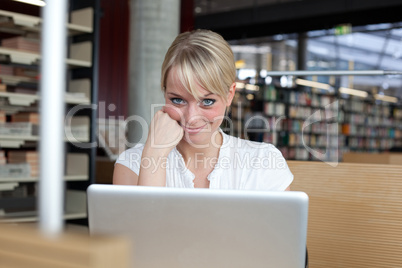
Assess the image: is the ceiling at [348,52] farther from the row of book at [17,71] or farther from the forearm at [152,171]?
the forearm at [152,171]

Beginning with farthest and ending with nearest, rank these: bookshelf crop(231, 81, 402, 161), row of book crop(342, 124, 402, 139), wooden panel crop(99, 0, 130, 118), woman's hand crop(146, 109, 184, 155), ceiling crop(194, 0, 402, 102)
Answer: ceiling crop(194, 0, 402, 102) → row of book crop(342, 124, 402, 139) → bookshelf crop(231, 81, 402, 161) → wooden panel crop(99, 0, 130, 118) → woman's hand crop(146, 109, 184, 155)

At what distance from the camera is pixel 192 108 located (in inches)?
54.9

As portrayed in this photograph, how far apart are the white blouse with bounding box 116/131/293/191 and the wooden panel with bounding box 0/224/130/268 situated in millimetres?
1078

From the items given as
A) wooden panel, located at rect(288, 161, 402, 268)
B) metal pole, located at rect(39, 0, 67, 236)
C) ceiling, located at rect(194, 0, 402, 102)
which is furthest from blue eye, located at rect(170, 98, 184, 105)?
ceiling, located at rect(194, 0, 402, 102)

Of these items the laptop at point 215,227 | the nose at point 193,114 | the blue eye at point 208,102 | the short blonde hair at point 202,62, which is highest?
the short blonde hair at point 202,62

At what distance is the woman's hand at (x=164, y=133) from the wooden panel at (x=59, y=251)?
0.98 meters

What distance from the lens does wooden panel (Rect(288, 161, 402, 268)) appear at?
1505 millimetres

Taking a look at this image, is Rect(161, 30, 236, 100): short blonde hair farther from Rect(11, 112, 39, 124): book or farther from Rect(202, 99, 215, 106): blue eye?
Rect(11, 112, 39, 124): book

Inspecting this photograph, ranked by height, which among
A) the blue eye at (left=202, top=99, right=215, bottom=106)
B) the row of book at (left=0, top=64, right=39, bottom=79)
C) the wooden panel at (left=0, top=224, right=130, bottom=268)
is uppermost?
the row of book at (left=0, top=64, right=39, bottom=79)

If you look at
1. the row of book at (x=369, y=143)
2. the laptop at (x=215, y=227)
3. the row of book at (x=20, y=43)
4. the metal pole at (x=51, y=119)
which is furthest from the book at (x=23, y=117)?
the row of book at (x=369, y=143)

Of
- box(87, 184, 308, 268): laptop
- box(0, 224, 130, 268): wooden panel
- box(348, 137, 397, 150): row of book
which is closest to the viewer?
box(0, 224, 130, 268): wooden panel

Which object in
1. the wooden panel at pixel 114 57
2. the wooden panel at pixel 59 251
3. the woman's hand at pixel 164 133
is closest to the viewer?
the wooden panel at pixel 59 251

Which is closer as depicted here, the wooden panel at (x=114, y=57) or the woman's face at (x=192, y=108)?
the woman's face at (x=192, y=108)

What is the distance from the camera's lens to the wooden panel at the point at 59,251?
1.00ft
